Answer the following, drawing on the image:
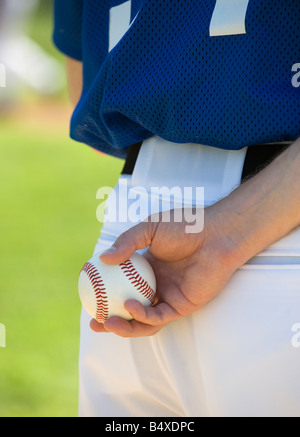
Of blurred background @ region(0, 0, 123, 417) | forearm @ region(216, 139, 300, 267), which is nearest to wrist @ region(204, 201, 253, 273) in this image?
forearm @ region(216, 139, 300, 267)

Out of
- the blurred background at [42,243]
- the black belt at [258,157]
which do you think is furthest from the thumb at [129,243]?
the blurred background at [42,243]

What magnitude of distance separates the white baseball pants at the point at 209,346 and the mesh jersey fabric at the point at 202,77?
74 mm

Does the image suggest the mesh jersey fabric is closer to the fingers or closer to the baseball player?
the baseball player

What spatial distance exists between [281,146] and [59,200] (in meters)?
5.70

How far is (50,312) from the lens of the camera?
3.74 m

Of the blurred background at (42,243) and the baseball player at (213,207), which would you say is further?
the blurred background at (42,243)

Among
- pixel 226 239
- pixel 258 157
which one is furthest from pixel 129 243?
pixel 258 157

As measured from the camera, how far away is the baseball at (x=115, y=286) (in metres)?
1.16

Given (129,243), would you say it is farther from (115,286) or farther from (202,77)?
(202,77)

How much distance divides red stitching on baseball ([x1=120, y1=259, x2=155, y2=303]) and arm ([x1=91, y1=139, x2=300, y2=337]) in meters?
0.03

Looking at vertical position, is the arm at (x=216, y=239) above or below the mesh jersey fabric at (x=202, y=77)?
below

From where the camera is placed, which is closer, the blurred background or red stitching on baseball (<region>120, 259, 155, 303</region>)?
red stitching on baseball (<region>120, 259, 155, 303</region>)

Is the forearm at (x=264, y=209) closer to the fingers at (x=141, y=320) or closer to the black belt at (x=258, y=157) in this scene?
the black belt at (x=258, y=157)

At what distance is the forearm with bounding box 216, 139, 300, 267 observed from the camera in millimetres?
1043
